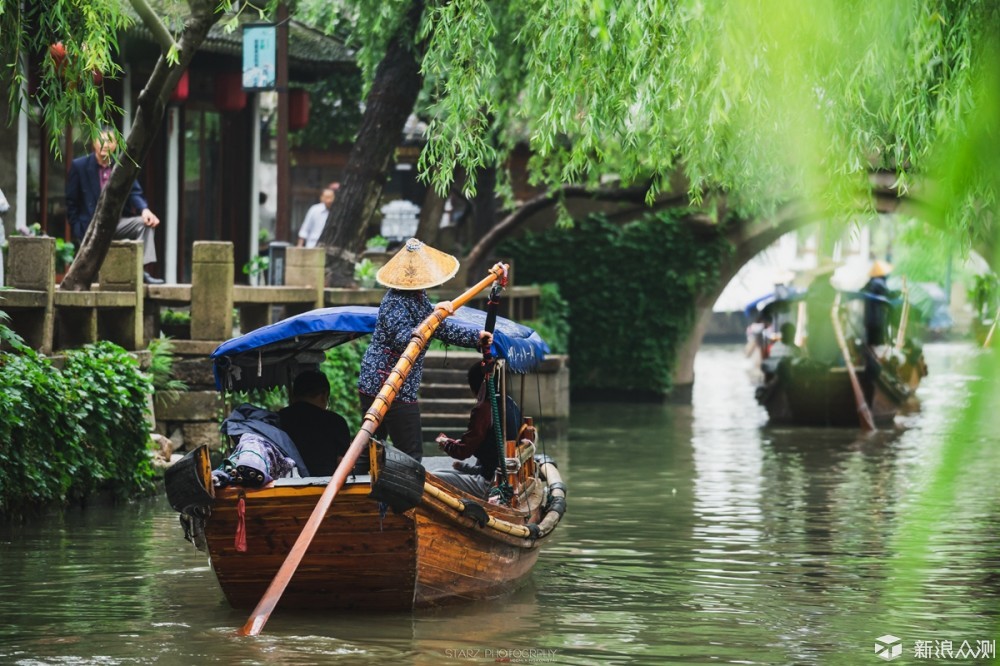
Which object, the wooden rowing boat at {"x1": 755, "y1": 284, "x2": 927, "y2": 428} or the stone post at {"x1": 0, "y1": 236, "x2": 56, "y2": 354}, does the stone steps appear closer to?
the wooden rowing boat at {"x1": 755, "y1": 284, "x2": 927, "y2": 428}

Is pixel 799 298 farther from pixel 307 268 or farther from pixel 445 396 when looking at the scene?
pixel 307 268

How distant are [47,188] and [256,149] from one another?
5153mm

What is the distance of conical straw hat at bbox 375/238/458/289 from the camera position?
8867 mm

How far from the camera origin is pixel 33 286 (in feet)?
40.3

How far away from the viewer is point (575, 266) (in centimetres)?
2858

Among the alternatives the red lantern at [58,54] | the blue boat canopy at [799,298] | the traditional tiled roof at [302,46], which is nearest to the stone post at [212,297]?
the red lantern at [58,54]

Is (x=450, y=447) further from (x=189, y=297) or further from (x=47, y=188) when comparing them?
(x=47, y=188)

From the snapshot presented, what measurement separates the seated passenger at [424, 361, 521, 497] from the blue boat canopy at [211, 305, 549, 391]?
0.28 metres

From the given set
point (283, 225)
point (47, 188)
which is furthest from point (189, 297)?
point (47, 188)

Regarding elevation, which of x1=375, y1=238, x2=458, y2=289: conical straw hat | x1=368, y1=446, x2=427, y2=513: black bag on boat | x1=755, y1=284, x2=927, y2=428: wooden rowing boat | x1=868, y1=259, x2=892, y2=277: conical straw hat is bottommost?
x1=755, y1=284, x2=927, y2=428: wooden rowing boat

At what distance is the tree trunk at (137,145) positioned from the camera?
40.6 feet

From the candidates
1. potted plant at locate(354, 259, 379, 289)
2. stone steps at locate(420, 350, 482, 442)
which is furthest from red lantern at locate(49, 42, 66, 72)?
potted plant at locate(354, 259, 379, 289)

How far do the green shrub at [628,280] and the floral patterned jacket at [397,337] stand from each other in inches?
758

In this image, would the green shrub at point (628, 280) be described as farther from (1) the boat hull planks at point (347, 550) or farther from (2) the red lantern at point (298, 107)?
(1) the boat hull planks at point (347, 550)
